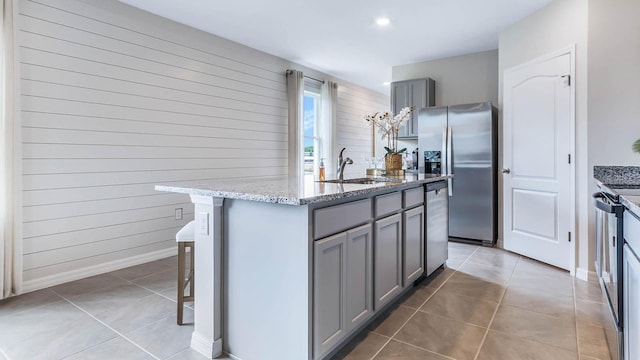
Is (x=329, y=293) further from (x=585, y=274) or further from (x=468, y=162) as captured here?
(x=468, y=162)

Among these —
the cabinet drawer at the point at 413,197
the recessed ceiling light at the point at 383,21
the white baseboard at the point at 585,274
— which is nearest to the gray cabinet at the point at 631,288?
the cabinet drawer at the point at 413,197

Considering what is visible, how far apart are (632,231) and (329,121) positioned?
197 inches

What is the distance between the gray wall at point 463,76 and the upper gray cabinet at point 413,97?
0.17m

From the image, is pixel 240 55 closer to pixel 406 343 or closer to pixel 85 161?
pixel 85 161

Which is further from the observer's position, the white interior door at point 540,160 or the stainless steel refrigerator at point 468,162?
the stainless steel refrigerator at point 468,162

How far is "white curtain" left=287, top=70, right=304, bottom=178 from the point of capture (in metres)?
5.30

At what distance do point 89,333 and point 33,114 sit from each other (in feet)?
6.21

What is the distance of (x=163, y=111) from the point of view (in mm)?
3760

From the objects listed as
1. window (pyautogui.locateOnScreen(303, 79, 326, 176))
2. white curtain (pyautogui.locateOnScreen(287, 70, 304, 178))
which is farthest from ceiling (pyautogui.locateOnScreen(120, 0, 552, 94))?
window (pyautogui.locateOnScreen(303, 79, 326, 176))

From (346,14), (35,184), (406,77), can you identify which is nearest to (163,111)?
(35,184)

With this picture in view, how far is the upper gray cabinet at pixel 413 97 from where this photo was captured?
5.26 metres

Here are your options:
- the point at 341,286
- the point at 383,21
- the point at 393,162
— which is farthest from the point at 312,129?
the point at 341,286

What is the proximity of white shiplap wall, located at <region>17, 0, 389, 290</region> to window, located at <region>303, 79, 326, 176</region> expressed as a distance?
1.46m

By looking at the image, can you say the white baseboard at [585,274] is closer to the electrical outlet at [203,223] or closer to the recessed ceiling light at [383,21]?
the recessed ceiling light at [383,21]
